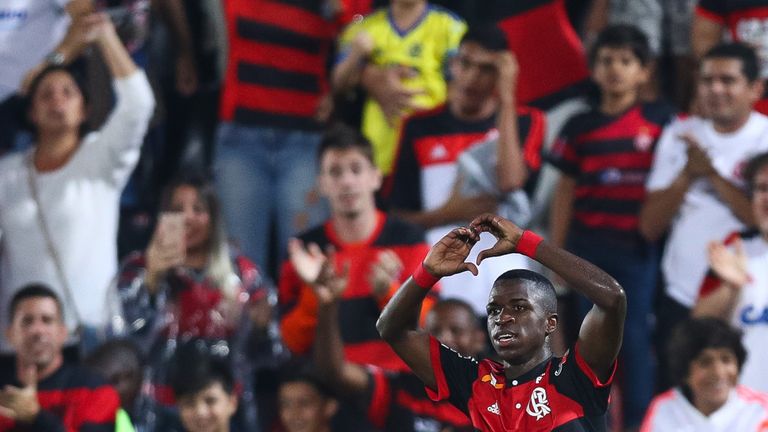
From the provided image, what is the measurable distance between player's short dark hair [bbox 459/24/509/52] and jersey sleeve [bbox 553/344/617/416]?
2.93 metres

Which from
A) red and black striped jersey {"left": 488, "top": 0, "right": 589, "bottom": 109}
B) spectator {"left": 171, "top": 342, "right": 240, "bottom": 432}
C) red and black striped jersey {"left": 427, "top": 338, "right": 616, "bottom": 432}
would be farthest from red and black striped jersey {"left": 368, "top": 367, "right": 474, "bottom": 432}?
red and black striped jersey {"left": 488, "top": 0, "right": 589, "bottom": 109}

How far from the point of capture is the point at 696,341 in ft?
22.0

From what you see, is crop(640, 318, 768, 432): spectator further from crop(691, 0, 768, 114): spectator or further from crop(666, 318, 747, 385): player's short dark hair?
crop(691, 0, 768, 114): spectator

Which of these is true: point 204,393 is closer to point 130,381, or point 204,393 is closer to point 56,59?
point 130,381

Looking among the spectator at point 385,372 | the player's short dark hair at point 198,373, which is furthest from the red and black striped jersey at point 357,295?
the player's short dark hair at point 198,373

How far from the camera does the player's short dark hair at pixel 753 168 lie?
277 inches

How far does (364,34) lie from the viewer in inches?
309

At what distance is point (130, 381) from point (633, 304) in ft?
7.36

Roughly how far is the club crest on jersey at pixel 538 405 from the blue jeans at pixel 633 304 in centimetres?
246

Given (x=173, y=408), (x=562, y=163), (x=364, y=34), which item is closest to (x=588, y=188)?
(x=562, y=163)

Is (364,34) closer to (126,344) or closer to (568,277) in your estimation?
(126,344)

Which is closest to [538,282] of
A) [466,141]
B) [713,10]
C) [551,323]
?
[551,323]

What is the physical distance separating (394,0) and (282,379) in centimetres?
209

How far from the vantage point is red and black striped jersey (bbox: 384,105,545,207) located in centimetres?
750
